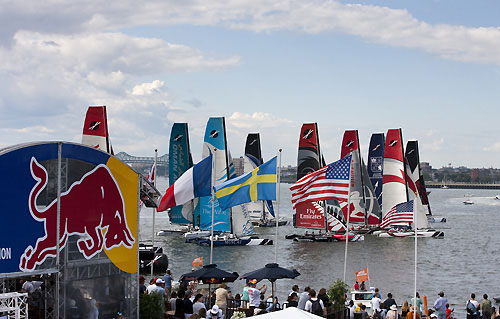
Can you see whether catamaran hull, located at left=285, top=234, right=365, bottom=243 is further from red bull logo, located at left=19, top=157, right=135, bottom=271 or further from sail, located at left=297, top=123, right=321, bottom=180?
red bull logo, located at left=19, top=157, right=135, bottom=271

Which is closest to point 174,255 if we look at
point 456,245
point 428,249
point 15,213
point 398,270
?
point 398,270

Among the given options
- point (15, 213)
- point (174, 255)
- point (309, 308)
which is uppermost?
point (15, 213)

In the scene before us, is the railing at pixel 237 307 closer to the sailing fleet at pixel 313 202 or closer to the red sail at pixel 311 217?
the sailing fleet at pixel 313 202

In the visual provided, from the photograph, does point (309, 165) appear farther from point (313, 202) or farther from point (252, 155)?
point (252, 155)

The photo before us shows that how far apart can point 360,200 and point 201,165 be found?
170ft

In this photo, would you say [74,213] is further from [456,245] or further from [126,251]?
[456,245]

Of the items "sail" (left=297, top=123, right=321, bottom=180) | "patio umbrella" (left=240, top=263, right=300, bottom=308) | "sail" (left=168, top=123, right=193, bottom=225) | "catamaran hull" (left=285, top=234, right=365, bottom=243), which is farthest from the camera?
"sail" (left=168, top=123, right=193, bottom=225)

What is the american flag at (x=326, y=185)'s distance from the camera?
2862cm

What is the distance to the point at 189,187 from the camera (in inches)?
1065

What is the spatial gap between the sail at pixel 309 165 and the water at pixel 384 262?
2.79 m

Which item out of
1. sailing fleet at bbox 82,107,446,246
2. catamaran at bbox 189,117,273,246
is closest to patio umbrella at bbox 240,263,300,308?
sailing fleet at bbox 82,107,446,246

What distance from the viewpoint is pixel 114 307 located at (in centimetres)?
1972

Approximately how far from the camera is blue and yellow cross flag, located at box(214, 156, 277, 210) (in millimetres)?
27938

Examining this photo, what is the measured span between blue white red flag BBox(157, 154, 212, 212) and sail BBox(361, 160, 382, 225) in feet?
166
